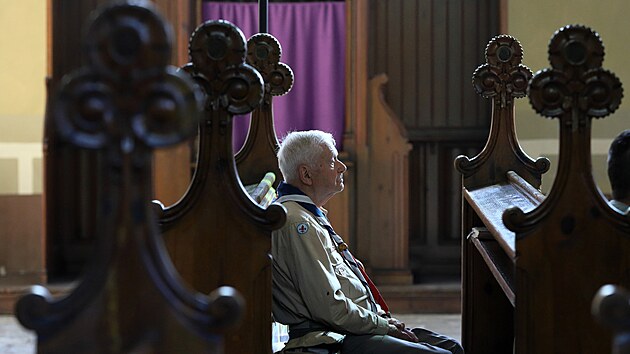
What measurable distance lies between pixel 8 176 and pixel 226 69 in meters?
4.10

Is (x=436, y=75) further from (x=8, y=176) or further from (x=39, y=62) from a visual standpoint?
(x=8, y=176)

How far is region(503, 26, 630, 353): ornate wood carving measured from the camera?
2.06 m

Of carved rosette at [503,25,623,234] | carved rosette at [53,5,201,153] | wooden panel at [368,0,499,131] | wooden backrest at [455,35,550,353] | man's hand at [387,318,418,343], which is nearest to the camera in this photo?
carved rosette at [53,5,201,153]

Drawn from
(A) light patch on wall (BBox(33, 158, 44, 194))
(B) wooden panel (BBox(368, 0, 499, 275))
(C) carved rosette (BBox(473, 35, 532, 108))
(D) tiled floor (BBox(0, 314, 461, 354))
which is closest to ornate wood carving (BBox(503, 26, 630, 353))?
(C) carved rosette (BBox(473, 35, 532, 108))

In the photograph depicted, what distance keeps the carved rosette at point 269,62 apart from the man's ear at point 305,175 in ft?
1.86

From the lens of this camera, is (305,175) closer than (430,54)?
Yes

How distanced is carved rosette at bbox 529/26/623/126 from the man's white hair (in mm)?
1043

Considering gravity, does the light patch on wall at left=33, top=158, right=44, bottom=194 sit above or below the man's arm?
above

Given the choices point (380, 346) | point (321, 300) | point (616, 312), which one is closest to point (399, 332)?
point (380, 346)

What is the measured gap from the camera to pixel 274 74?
3.57m

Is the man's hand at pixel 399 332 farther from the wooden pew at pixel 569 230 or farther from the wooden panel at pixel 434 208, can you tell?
the wooden panel at pixel 434 208

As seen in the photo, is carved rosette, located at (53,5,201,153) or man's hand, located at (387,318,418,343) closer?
carved rosette, located at (53,5,201,153)

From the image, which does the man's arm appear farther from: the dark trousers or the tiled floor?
the tiled floor

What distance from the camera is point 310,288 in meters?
2.69
